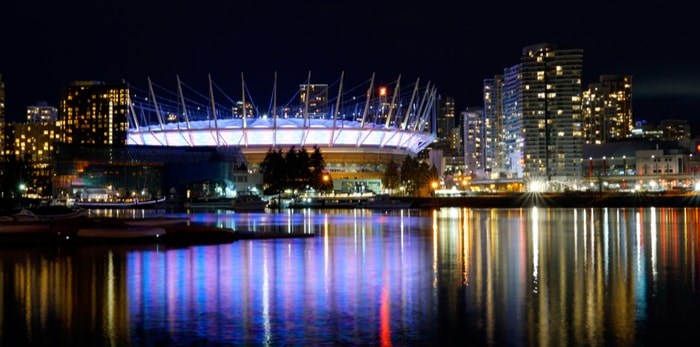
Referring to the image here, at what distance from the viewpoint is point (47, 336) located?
1538cm

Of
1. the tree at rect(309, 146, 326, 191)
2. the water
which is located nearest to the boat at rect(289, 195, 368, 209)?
the tree at rect(309, 146, 326, 191)

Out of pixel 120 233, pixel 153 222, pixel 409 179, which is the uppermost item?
pixel 409 179

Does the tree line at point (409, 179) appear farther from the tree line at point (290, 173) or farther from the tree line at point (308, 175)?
the tree line at point (290, 173)

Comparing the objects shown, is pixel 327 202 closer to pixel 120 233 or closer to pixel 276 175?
pixel 276 175

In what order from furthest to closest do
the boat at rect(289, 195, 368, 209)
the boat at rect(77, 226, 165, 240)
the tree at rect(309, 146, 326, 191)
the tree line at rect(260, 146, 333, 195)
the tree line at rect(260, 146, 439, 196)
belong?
the tree at rect(309, 146, 326, 191), the tree line at rect(260, 146, 439, 196), the tree line at rect(260, 146, 333, 195), the boat at rect(289, 195, 368, 209), the boat at rect(77, 226, 165, 240)

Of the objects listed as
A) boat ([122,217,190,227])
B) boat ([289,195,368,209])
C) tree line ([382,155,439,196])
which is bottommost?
boat ([289,195,368,209])

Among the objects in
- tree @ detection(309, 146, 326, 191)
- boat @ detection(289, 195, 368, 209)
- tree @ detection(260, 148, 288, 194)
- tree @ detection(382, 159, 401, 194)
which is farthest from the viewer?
tree @ detection(382, 159, 401, 194)

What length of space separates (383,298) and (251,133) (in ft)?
452


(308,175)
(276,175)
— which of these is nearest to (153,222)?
(276,175)

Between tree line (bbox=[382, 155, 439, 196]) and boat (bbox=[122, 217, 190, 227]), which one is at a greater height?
tree line (bbox=[382, 155, 439, 196])

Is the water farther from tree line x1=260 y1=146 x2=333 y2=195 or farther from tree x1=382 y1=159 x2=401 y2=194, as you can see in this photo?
tree x1=382 y1=159 x2=401 y2=194

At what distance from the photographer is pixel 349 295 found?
20500 mm

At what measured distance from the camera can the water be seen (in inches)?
614

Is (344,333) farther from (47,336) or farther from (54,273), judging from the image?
(54,273)
